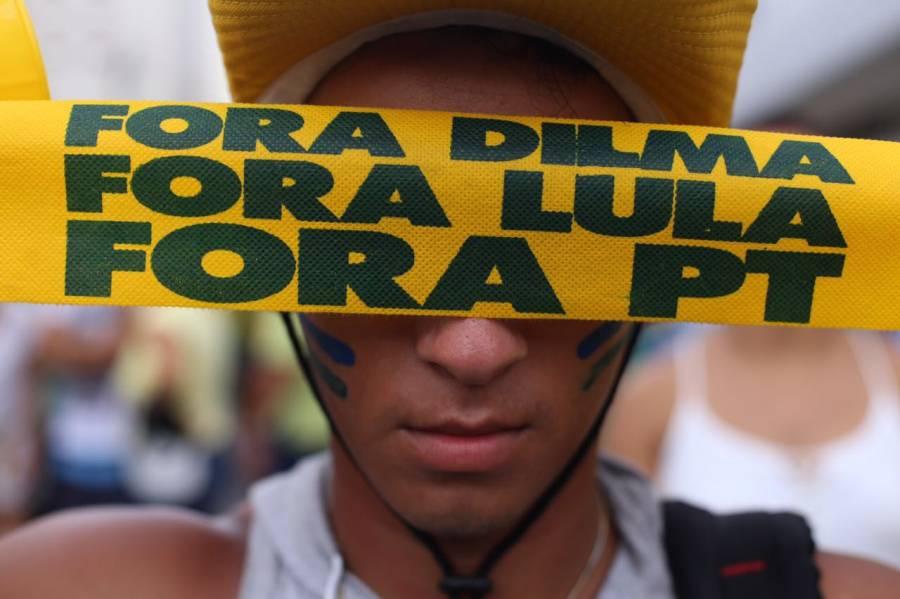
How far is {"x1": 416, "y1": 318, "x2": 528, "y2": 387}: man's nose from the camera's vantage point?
1.38 m

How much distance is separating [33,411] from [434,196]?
374 cm

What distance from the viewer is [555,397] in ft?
4.91

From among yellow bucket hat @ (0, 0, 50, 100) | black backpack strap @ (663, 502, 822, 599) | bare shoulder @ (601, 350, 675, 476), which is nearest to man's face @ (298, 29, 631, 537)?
black backpack strap @ (663, 502, 822, 599)

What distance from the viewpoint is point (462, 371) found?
1.38 m

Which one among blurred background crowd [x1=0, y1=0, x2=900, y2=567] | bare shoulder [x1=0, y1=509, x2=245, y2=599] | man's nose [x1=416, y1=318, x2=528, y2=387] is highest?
man's nose [x1=416, y1=318, x2=528, y2=387]

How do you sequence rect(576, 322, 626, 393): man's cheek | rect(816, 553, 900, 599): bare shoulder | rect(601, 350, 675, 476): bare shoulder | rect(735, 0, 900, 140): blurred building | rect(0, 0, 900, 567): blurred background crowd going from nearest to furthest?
rect(576, 322, 626, 393): man's cheek < rect(816, 553, 900, 599): bare shoulder < rect(0, 0, 900, 567): blurred background crowd < rect(601, 350, 675, 476): bare shoulder < rect(735, 0, 900, 140): blurred building

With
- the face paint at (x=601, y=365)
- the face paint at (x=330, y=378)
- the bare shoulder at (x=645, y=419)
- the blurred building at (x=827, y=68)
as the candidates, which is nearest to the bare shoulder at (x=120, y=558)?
the face paint at (x=330, y=378)

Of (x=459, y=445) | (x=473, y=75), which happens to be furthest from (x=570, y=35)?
(x=459, y=445)

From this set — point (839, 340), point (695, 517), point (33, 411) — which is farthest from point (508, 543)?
point (33, 411)

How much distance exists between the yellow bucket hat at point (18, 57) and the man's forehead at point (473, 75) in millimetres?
429

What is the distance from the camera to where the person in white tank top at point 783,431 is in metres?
2.87

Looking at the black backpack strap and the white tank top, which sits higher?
the black backpack strap

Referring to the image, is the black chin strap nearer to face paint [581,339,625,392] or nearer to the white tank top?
face paint [581,339,625,392]

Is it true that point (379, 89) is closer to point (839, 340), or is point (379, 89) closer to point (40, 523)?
point (40, 523)
